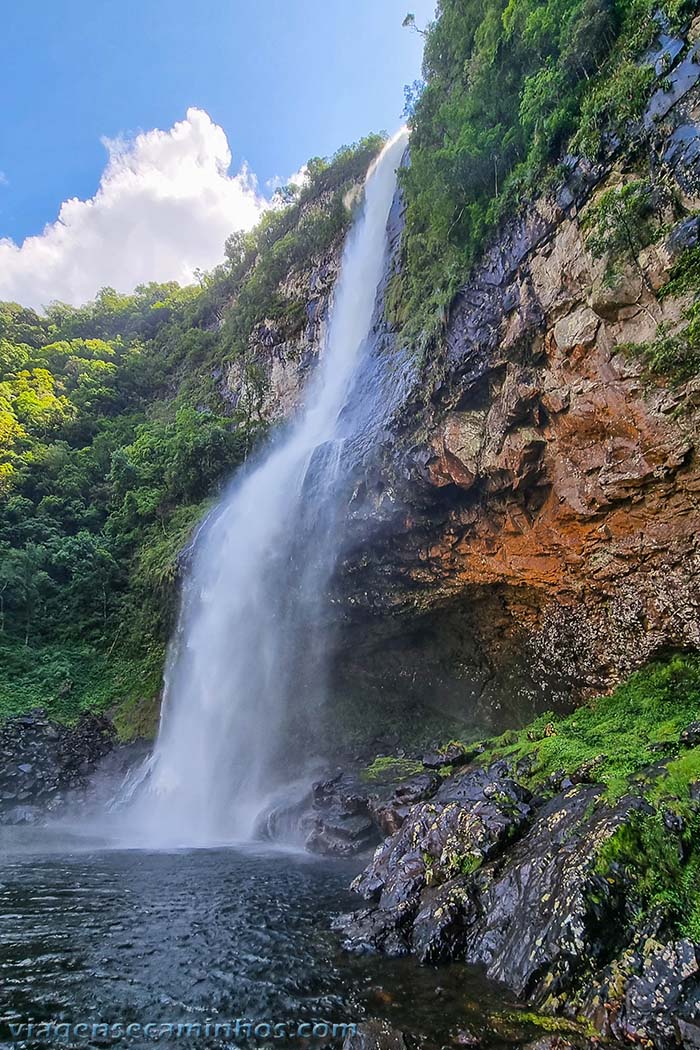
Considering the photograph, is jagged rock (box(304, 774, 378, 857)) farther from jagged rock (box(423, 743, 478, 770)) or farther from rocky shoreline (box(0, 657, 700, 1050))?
jagged rock (box(423, 743, 478, 770))

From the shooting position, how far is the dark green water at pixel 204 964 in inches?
181

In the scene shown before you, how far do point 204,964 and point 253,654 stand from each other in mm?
12301

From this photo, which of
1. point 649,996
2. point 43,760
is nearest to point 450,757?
point 649,996

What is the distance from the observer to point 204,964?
5.68 m

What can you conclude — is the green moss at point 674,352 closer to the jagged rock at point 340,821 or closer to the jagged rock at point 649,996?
the jagged rock at point 649,996

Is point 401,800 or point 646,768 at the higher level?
point 646,768

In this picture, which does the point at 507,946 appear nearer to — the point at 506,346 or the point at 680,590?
the point at 680,590

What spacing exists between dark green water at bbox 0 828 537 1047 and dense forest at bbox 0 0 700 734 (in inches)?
360

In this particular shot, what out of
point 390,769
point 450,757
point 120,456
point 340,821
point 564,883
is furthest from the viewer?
point 120,456

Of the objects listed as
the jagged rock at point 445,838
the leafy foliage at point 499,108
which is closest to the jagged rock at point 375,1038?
the jagged rock at point 445,838

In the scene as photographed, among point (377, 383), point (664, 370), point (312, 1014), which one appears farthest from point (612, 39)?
point (312, 1014)

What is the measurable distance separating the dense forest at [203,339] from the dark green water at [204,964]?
9142 millimetres

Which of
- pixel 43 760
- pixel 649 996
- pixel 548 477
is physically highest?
pixel 548 477

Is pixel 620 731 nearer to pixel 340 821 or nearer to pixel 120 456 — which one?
pixel 340 821
